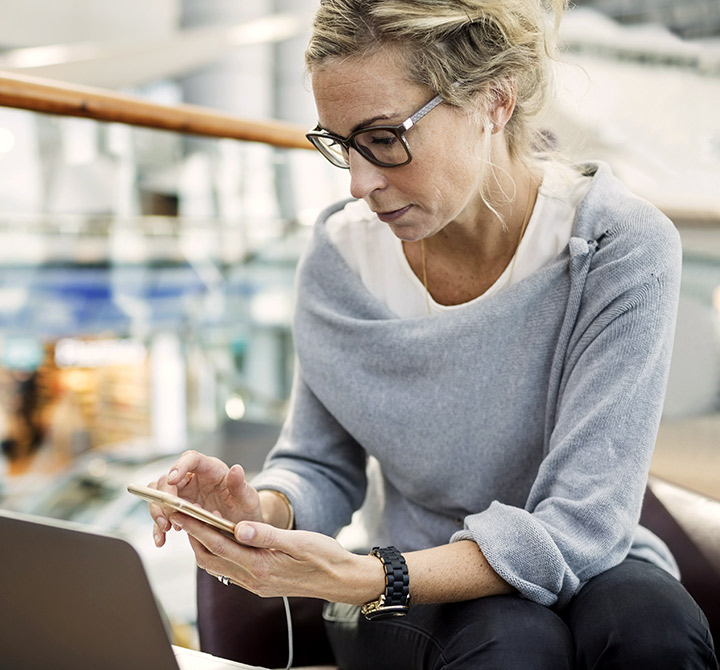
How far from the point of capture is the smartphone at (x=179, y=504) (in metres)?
0.82

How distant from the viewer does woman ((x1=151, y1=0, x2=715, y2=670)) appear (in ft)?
3.08

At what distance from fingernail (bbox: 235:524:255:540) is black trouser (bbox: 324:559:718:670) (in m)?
0.26

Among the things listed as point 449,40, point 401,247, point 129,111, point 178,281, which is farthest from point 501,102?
point 178,281

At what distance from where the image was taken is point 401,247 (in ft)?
4.20

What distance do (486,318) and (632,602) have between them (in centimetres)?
40

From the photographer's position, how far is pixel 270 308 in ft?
11.5

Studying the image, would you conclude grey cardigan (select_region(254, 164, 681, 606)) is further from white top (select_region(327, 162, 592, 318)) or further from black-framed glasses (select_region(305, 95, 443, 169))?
black-framed glasses (select_region(305, 95, 443, 169))

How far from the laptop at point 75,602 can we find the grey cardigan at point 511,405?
1.22 feet

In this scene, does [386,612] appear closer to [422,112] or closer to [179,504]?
[179,504]

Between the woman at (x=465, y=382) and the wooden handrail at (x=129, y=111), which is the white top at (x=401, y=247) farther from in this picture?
the wooden handrail at (x=129, y=111)

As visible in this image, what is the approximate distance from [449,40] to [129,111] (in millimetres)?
875

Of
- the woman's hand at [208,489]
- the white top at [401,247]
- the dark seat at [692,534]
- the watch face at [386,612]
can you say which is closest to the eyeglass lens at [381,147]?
the white top at [401,247]

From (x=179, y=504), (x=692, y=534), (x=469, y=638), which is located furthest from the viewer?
(x=692, y=534)

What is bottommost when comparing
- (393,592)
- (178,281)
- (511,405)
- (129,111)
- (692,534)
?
(178,281)
